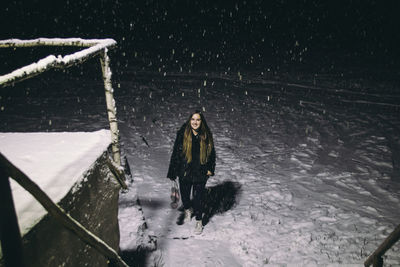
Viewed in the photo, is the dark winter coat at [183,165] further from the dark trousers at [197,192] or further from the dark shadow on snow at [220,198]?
the dark shadow on snow at [220,198]

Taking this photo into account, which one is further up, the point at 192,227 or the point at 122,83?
the point at 122,83

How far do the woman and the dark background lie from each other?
1118 centimetres

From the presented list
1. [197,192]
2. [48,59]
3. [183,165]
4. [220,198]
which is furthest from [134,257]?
[48,59]

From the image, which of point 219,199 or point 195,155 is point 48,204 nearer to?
point 195,155

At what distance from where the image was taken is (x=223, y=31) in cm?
2438

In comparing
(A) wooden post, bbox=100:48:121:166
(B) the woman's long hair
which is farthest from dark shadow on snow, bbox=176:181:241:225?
(A) wooden post, bbox=100:48:121:166

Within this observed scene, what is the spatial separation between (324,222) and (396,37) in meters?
21.2

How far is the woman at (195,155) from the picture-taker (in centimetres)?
421

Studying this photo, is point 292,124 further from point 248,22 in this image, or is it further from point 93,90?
point 248,22

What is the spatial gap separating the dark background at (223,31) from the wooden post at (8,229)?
1456 cm

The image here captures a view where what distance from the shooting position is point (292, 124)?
8.50 meters

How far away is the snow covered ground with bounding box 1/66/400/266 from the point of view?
4.18 m

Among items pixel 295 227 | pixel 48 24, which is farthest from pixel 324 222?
pixel 48 24

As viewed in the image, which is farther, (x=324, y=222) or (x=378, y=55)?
(x=378, y=55)
